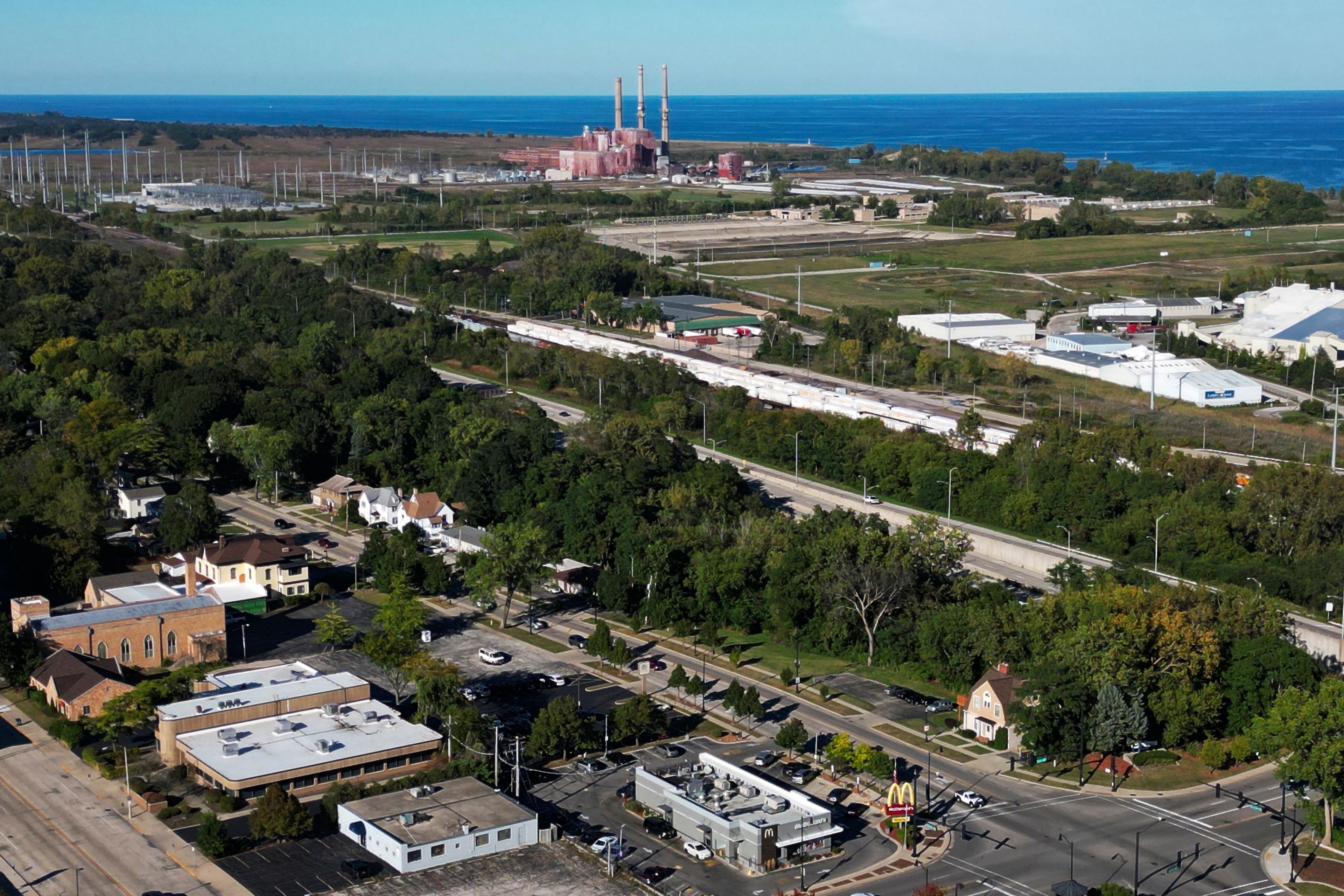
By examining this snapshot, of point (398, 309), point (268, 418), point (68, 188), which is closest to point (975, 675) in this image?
point (268, 418)

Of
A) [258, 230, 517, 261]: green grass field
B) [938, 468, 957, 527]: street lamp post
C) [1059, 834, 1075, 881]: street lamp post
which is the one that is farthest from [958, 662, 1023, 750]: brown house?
[258, 230, 517, 261]: green grass field

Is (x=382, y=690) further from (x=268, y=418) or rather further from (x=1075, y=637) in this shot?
(x=268, y=418)

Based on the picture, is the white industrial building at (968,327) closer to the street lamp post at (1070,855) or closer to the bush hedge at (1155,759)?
the bush hedge at (1155,759)

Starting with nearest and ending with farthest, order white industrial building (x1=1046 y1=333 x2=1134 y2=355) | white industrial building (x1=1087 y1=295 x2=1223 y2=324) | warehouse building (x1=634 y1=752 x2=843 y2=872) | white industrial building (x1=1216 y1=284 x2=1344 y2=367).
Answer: warehouse building (x1=634 y1=752 x2=843 y2=872) < white industrial building (x1=1216 y1=284 x2=1344 y2=367) < white industrial building (x1=1046 y1=333 x2=1134 y2=355) < white industrial building (x1=1087 y1=295 x2=1223 y2=324)

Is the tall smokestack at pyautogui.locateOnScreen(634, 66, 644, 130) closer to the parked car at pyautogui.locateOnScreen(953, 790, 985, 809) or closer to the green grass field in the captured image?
the green grass field

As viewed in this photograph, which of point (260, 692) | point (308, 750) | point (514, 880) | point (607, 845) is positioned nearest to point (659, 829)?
point (607, 845)
